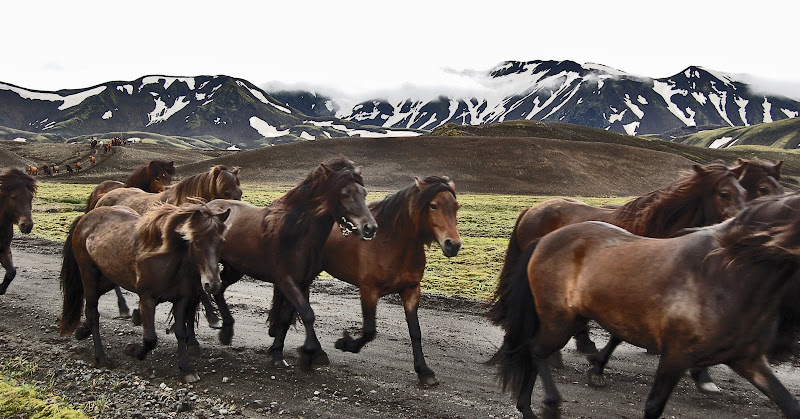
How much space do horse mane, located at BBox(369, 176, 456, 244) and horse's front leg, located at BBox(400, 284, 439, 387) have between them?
30.5 inches

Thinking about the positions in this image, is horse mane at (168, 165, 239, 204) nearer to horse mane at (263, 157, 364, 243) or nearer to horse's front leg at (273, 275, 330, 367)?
horse mane at (263, 157, 364, 243)

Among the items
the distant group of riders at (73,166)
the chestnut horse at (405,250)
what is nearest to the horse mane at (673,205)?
the chestnut horse at (405,250)

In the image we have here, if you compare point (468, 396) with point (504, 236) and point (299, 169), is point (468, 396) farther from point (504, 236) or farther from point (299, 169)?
point (299, 169)

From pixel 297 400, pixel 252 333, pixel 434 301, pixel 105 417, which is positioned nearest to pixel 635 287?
pixel 297 400

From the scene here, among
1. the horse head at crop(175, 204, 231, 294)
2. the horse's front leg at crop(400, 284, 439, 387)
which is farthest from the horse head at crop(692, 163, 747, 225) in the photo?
the horse head at crop(175, 204, 231, 294)

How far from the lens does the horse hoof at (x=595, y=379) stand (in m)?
7.56

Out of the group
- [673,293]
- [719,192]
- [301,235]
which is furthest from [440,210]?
[719,192]

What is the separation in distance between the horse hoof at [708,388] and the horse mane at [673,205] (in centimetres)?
214

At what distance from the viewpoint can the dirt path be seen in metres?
6.70

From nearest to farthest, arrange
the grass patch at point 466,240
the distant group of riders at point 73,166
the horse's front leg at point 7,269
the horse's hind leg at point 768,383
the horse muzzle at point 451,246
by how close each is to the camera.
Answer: the horse's hind leg at point 768,383 < the horse muzzle at point 451,246 < the horse's front leg at point 7,269 < the grass patch at point 466,240 < the distant group of riders at point 73,166

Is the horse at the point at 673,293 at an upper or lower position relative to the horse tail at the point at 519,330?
upper

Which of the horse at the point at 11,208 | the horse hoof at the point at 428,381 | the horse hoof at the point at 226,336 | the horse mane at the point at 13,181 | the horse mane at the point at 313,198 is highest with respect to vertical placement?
the horse mane at the point at 313,198

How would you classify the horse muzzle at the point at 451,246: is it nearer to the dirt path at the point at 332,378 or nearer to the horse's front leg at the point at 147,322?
the dirt path at the point at 332,378

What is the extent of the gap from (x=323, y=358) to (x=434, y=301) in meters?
4.79
